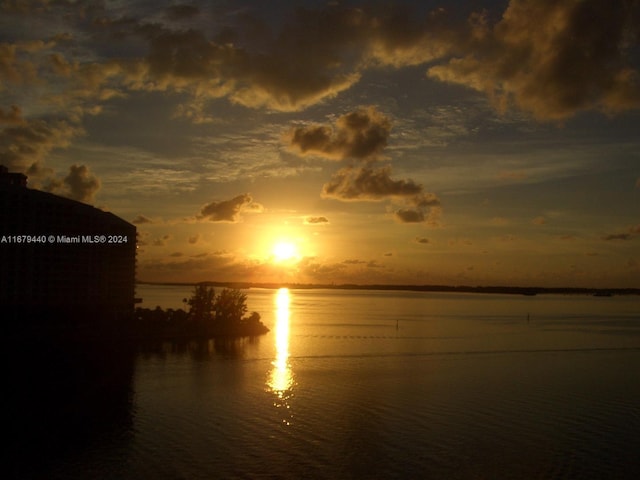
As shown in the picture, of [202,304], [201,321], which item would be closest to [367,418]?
[201,321]

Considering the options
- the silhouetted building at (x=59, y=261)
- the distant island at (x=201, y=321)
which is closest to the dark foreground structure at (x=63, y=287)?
the silhouetted building at (x=59, y=261)

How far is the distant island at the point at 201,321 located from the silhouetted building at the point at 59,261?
617 centimetres

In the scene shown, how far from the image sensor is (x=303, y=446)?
5166 centimetres

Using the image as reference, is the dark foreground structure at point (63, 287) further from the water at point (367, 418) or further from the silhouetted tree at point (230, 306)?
the silhouetted tree at point (230, 306)

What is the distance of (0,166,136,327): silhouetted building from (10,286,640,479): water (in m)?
20.5

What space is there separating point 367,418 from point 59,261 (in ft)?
299

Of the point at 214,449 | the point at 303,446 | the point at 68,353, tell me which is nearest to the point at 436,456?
the point at 303,446

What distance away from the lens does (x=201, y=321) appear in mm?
151875

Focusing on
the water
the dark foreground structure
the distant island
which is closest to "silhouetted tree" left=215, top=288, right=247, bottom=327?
the distant island

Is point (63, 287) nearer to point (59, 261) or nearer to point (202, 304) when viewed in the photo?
point (59, 261)

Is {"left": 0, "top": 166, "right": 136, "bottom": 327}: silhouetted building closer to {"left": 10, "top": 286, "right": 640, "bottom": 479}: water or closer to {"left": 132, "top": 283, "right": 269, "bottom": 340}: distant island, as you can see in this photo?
{"left": 132, "top": 283, "right": 269, "bottom": 340}: distant island

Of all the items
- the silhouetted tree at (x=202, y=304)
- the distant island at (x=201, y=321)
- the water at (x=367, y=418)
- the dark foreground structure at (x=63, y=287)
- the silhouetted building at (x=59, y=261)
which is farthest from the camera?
the silhouetted tree at (x=202, y=304)

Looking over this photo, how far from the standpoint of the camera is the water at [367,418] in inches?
1839

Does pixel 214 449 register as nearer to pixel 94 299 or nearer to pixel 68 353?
pixel 68 353
